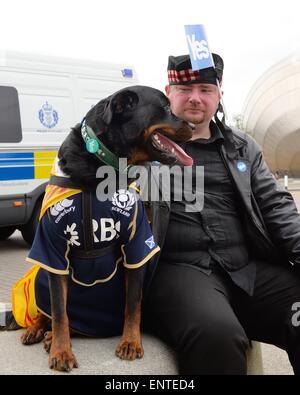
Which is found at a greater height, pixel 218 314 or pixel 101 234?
pixel 101 234

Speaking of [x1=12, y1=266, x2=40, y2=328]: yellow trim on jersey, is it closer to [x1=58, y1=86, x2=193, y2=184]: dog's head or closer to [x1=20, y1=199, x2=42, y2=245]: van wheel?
[x1=58, y1=86, x2=193, y2=184]: dog's head

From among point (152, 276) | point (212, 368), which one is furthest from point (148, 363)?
point (152, 276)

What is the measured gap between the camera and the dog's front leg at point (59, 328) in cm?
203

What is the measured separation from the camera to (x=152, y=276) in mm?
2369

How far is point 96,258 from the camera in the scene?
7.04 feet

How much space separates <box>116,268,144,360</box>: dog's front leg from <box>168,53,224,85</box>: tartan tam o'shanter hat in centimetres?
107

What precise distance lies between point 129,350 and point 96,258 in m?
0.42

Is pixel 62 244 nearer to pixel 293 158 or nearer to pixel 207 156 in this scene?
pixel 207 156

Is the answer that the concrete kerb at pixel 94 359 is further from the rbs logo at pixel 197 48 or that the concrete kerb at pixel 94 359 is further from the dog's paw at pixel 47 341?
the rbs logo at pixel 197 48

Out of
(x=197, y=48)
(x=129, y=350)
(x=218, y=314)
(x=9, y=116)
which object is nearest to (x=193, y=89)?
(x=197, y=48)

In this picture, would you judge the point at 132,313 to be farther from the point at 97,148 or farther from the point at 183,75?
the point at 183,75

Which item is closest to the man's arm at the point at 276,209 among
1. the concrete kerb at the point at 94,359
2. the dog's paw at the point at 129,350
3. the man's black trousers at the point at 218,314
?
the man's black trousers at the point at 218,314

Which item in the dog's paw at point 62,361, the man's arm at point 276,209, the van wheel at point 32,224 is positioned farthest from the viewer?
the van wheel at point 32,224

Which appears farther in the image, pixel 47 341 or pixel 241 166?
pixel 241 166
